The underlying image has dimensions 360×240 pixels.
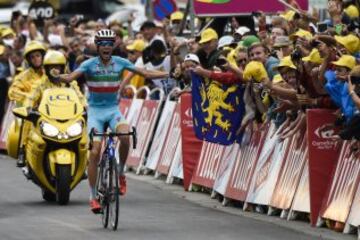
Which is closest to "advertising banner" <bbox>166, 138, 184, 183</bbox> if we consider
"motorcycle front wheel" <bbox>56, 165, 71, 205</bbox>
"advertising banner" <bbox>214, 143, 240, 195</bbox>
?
"advertising banner" <bbox>214, 143, 240, 195</bbox>

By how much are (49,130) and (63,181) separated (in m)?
0.64

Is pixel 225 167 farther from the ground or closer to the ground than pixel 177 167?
farther from the ground

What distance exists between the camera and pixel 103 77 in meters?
16.9

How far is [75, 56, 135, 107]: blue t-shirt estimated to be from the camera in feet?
55.3

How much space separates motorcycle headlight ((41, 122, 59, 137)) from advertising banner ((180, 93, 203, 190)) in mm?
2830

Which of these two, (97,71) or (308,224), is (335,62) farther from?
(97,71)

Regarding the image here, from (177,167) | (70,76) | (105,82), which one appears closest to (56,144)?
(105,82)

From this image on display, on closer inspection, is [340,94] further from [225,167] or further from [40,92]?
[40,92]

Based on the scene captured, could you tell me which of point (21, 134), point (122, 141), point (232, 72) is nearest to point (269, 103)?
point (232, 72)

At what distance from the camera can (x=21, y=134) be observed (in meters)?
18.5

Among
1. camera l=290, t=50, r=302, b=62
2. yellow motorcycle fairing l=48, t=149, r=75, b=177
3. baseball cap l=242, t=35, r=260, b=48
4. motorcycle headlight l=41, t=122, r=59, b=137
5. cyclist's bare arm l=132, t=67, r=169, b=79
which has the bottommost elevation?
yellow motorcycle fairing l=48, t=149, r=75, b=177

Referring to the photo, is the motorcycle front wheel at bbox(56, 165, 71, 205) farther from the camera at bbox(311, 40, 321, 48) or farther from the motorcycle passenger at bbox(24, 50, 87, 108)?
the camera at bbox(311, 40, 321, 48)

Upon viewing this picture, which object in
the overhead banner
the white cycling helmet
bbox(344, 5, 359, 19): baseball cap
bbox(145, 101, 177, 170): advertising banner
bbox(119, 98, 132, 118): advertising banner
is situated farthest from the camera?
bbox(119, 98, 132, 118): advertising banner

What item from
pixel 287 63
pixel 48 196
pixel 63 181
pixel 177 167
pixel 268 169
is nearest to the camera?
pixel 287 63
